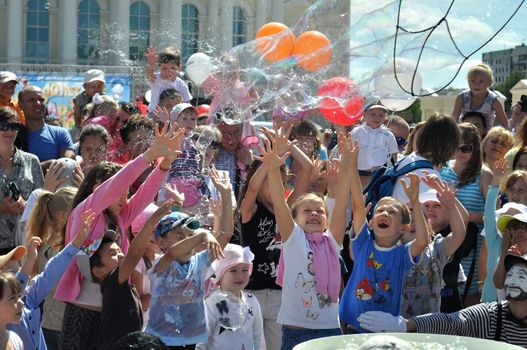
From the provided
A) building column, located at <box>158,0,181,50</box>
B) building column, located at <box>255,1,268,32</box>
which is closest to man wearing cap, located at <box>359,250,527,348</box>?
building column, located at <box>255,1,268,32</box>

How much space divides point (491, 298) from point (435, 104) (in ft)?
41.8

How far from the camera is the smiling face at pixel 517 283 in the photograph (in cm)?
481

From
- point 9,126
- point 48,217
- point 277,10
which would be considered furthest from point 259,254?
point 277,10

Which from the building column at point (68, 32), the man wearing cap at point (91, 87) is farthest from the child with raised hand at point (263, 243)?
the building column at point (68, 32)

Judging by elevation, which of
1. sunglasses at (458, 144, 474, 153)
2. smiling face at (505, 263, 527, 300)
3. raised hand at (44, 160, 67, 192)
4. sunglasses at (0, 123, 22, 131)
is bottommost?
smiling face at (505, 263, 527, 300)

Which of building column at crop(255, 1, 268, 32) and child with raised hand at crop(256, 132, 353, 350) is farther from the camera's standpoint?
building column at crop(255, 1, 268, 32)

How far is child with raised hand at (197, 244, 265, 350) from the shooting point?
18.7ft

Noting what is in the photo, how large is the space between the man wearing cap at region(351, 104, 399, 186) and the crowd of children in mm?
1584

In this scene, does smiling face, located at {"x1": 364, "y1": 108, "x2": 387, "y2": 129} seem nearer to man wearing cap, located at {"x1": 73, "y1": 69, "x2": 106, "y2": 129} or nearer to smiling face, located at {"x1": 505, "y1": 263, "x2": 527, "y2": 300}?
man wearing cap, located at {"x1": 73, "y1": 69, "x2": 106, "y2": 129}

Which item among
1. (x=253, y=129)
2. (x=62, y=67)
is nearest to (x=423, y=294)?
(x=253, y=129)

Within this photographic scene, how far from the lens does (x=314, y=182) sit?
7059 mm

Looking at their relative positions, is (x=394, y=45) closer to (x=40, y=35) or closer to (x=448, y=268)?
(x=448, y=268)

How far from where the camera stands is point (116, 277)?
5.39 meters

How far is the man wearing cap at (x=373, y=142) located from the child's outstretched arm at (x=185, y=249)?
3118 mm
